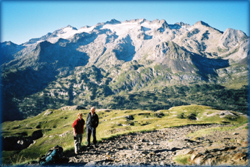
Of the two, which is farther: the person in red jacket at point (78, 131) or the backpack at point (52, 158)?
the person in red jacket at point (78, 131)

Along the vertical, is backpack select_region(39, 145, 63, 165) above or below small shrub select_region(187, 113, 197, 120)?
above

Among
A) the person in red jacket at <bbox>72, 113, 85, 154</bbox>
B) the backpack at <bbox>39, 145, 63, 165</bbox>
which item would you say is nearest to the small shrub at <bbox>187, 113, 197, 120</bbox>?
the person in red jacket at <bbox>72, 113, 85, 154</bbox>

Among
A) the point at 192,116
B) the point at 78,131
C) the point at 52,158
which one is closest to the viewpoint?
the point at 52,158

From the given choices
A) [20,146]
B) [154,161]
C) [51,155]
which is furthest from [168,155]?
[20,146]

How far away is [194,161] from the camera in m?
10.6

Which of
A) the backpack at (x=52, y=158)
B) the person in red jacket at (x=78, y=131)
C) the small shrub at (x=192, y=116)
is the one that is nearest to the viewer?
the backpack at (x=52, y=158)

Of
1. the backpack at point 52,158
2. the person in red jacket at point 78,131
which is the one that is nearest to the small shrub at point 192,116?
the person in red jacket at point 78,131

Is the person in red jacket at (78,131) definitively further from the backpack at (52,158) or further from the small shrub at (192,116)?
the small shrub at (192,116)

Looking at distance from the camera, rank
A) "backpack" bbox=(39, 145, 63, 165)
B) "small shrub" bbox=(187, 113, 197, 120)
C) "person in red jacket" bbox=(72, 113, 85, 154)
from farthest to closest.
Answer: "small shrub" bbox=(187, 113, 197, 120) < "person in red jacket" bbox=(72, 113, 85, 154) < "backpack" bbox=(39, 145, 63, 165)

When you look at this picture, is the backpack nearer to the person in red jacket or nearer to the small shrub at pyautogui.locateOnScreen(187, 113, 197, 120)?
the person in red jacket

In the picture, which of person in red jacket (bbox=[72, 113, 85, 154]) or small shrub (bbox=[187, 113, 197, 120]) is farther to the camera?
small shrub (bbox=[187, 113, 197, 120])

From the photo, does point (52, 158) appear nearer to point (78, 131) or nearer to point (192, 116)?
→ point (78, 131)

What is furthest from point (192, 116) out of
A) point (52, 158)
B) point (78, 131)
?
point (52, 158)

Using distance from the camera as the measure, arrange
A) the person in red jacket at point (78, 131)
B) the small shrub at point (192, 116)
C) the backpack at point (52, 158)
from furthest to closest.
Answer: the small shrub at point (192, 116), the person in red jacket at point (78, 131), the backpack at point (52, 158)
